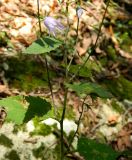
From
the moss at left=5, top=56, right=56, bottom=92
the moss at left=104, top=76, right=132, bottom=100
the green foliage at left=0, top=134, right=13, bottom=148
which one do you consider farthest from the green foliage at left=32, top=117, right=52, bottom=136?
the moss at left=104, top=76, right=132, bottom=100

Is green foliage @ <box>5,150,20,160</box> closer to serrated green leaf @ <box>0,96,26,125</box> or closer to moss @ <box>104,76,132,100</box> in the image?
serrated green leaf @ <box>0,96,26,125</box>

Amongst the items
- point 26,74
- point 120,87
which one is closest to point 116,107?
point 120,87

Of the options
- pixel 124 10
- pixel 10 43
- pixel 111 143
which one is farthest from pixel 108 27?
pixel 111 143

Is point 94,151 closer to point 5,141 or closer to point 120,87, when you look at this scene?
point 5,141

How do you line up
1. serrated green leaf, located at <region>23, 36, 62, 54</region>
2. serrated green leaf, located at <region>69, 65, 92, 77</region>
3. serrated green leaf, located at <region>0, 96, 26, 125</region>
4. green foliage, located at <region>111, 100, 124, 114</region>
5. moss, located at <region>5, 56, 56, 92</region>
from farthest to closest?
1. green foliage, located at <region>111, 100, 124, 114</region>
2. moss, located at <region>5, 56, 56, 92</region>
3. serrated green leaf, located at <region>69, 65, 92, 77</region>
4. serrated green leaf, located at <region>0, 96, 26, 125</region>
5. serrated green leaf, located at <region>23, 36, 62, 54</region>

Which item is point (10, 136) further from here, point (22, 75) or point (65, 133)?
point (22, 75)
